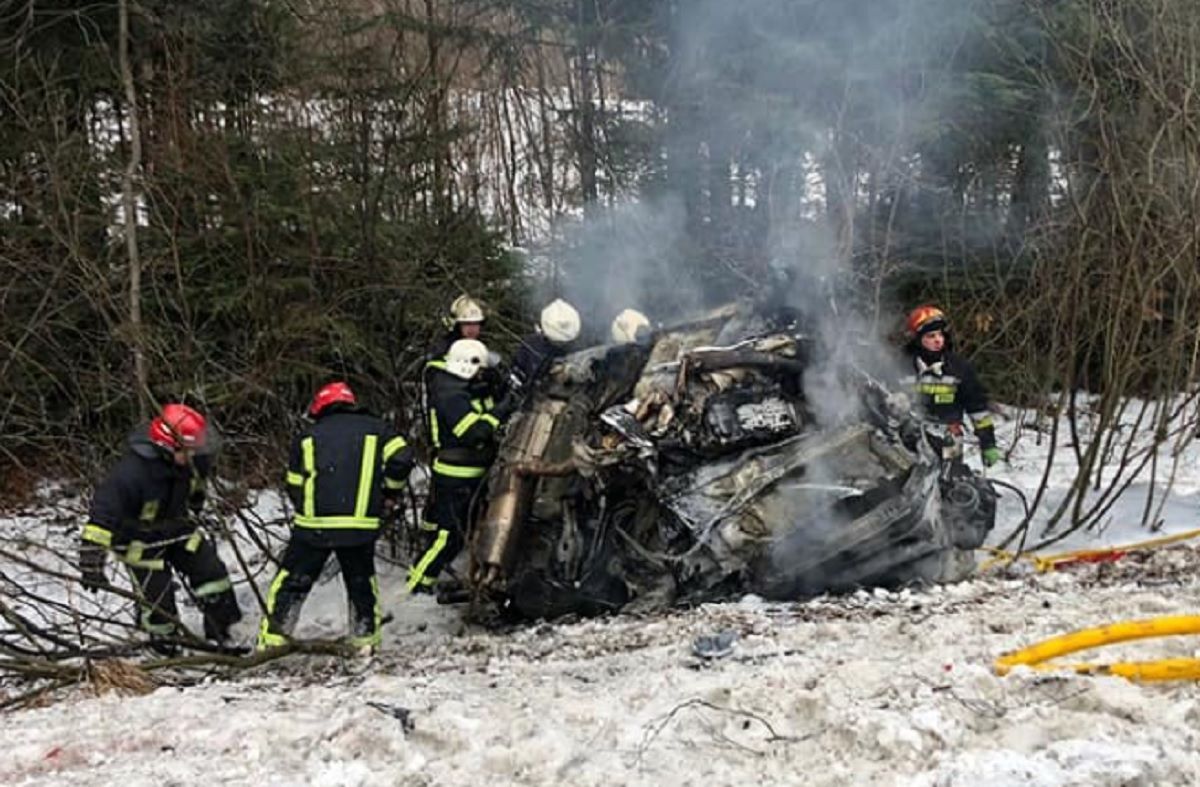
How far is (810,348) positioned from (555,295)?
18.0 ft

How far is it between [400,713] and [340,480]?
237 cm

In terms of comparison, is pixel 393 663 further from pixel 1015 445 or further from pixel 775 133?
pixel 1015 445

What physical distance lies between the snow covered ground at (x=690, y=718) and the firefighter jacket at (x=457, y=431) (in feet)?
6.53

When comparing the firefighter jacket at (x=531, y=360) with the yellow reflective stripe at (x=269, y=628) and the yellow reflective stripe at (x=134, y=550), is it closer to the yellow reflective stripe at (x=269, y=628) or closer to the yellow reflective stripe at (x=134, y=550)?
the yellow reflective stripe at (x=269, y=628)

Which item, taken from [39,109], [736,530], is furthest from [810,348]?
[39,109]

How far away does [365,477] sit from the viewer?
574 centimetres

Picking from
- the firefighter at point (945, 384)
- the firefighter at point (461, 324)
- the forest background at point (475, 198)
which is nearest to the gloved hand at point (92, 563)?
the forest background at point (475, 198)

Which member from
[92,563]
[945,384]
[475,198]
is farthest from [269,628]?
[475,198]

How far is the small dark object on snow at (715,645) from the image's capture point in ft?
14.2

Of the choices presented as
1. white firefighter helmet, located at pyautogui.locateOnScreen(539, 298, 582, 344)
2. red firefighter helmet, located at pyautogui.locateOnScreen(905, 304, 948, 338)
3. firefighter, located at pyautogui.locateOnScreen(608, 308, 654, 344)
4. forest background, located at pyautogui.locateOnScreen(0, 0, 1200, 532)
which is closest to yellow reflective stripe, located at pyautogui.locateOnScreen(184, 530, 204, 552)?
forest background, located at pyautogui.locateOnScreen(0, 0, 1200, 532)

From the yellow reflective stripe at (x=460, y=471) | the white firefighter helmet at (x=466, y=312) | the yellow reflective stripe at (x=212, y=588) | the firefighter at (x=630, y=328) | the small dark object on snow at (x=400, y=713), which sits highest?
the white firefighter helmet at (x=466, y=312)

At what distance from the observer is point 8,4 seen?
31.1 ft

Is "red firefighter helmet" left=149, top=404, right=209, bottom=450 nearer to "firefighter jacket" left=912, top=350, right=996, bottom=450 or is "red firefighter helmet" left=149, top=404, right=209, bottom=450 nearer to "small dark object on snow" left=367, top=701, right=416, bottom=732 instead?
"small dark object on snow" left=367, top=701, right=416, bottom=732

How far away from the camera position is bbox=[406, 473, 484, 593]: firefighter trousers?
6457mm
